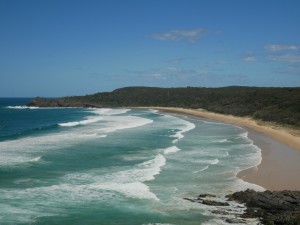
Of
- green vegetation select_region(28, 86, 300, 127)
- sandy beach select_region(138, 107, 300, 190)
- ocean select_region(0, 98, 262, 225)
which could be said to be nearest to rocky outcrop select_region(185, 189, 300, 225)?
ocean select_region(0, 98, 262, 225)

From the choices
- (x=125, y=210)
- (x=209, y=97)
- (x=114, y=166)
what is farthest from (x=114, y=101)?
(x=125, y=210)

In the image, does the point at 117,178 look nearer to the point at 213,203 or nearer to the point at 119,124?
the point at 213,203

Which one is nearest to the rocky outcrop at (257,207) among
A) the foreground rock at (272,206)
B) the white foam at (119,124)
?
the foreground rock at (272,206)

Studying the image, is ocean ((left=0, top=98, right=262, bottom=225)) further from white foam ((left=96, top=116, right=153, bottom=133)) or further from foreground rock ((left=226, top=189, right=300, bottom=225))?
white foam ((left=96, top=116, right=153, bottom=133))

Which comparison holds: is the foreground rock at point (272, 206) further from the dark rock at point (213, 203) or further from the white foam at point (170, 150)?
the white foam at point (170, 150)

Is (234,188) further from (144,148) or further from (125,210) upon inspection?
(144,148)

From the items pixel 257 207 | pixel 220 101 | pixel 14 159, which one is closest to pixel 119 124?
pixel 14 159
